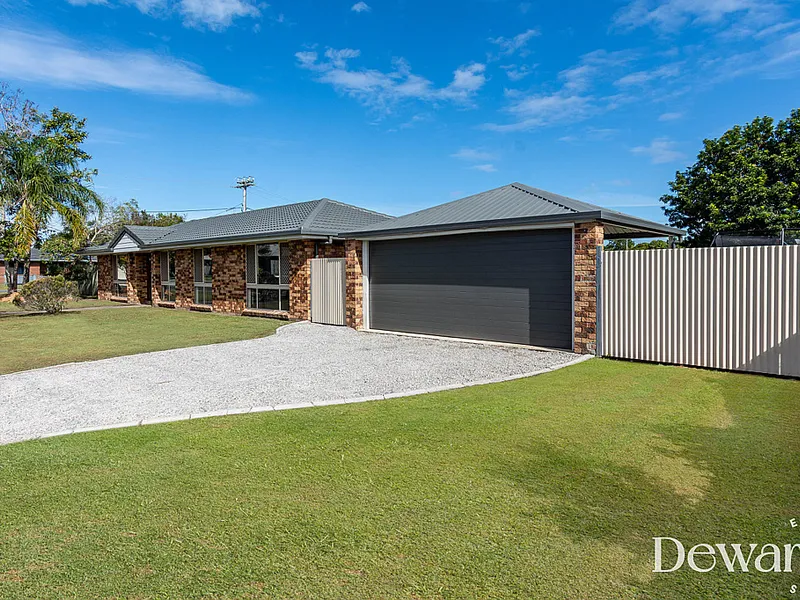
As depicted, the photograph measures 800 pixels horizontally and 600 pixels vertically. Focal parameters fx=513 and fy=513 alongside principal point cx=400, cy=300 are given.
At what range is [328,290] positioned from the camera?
50.0 ft

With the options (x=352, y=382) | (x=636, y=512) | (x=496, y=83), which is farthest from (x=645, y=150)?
(x=636, y=512)

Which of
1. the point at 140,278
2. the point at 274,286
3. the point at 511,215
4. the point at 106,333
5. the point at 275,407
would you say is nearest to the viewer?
the point at 275,407

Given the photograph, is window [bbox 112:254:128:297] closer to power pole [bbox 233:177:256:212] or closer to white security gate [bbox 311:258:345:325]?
white security gate [bbox 311:258:345:325]

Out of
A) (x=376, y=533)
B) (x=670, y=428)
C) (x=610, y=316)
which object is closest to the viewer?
(x=376, y=533)

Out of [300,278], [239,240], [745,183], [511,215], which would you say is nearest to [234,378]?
[511,215]

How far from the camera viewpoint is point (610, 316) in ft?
29.9

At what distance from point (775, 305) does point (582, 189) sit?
18.9m

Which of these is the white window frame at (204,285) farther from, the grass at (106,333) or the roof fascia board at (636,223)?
the roof fascia board at (636,223)

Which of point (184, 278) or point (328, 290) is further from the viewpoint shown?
point (184, 278)

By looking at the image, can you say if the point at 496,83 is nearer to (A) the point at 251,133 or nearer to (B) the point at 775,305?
(A) the point at 251,133

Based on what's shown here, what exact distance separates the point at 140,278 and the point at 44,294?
7596 mm

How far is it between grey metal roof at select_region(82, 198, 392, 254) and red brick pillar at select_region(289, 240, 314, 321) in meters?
0.68

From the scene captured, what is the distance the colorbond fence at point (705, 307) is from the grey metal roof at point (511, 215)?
108cm

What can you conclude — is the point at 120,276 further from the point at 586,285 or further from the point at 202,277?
the point at 586,285
